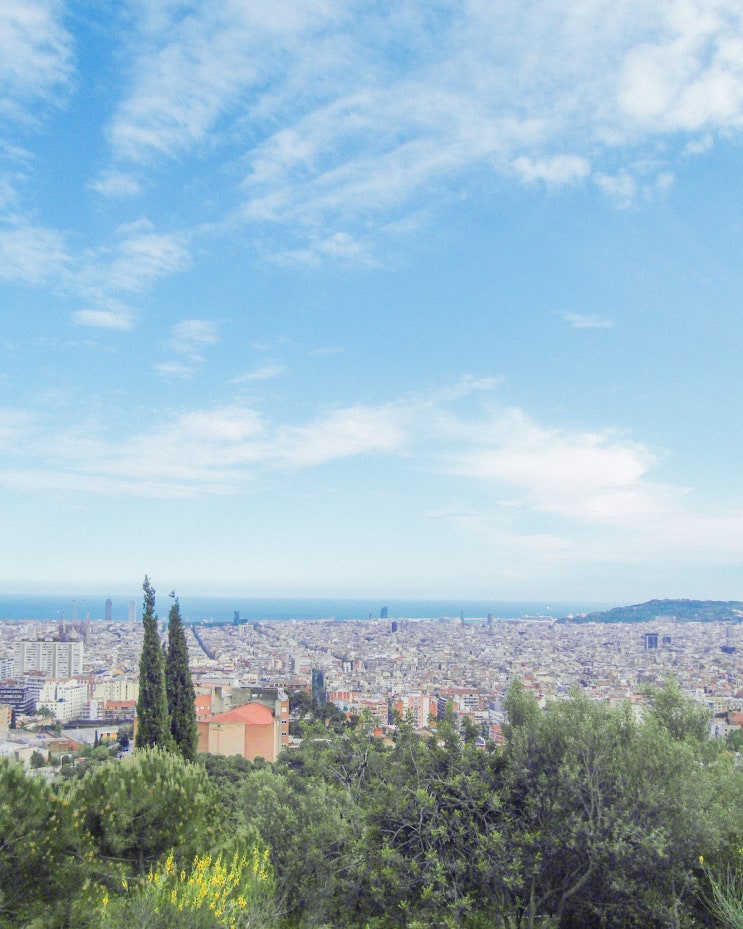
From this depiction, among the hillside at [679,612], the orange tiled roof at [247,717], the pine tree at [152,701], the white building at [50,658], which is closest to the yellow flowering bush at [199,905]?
→ the pine tree at [152,701]

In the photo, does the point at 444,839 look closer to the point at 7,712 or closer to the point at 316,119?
the point at 316,119

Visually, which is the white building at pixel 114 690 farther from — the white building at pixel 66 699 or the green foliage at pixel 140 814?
the green foliage at pixel 140 814

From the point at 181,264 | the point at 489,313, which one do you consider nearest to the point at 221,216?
the point at 181,264

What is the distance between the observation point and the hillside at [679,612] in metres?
98.1

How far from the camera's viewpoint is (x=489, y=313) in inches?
666

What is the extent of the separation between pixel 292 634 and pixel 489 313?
9749 centimetres

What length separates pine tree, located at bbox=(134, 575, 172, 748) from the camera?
11.2 meters

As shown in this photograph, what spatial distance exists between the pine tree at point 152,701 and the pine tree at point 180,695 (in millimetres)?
850

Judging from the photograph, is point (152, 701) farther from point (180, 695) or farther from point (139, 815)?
point (139, 815)

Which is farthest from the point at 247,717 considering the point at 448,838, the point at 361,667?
the point at 361,667

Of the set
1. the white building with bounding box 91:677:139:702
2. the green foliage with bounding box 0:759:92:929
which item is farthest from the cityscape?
the green foliage with bounding box 0:759:92:929

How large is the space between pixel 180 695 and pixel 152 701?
5.47 ft

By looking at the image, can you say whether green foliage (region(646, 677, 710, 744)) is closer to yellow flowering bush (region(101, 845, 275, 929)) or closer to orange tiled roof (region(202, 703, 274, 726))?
yellow flowering bush (region(101, 845, 275, 929))

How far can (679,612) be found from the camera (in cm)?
10388
